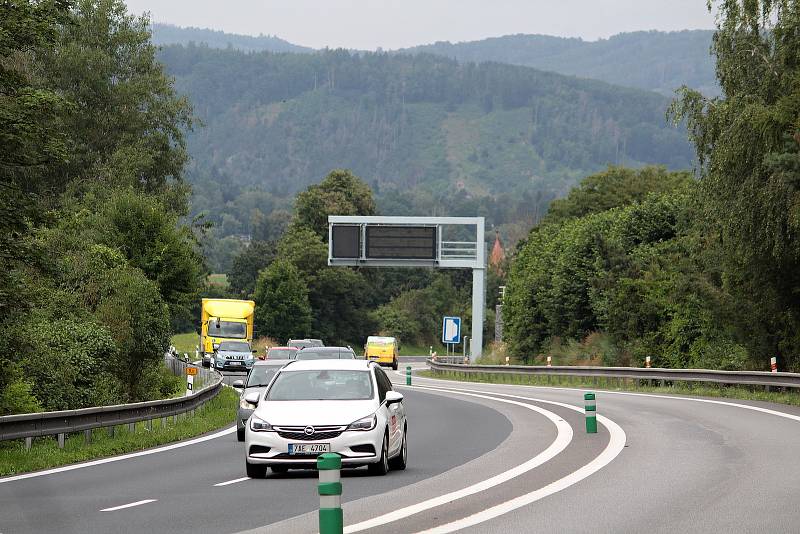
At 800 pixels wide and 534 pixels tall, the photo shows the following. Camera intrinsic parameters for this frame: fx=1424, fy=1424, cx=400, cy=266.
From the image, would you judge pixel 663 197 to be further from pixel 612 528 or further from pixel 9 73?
pixel 612 528

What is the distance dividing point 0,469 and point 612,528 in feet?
32.1

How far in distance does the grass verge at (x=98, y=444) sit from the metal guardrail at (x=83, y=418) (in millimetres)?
283

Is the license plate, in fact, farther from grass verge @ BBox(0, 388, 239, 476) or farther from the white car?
grass verge @ BBox(0, 388, 239, 476)

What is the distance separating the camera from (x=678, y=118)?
135ft

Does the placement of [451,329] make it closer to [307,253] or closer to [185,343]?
[185,343]

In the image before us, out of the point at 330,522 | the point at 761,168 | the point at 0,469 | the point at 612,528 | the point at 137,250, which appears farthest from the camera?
the point at 137,250

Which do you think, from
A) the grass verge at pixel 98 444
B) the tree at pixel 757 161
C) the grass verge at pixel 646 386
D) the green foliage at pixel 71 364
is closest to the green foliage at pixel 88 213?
the green foliage at pixel 71 364

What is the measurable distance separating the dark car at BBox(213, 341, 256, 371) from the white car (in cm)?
4769

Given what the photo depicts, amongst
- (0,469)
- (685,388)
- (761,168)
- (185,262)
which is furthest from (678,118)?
(0,469)

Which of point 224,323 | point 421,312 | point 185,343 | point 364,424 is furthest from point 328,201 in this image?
point 364,424

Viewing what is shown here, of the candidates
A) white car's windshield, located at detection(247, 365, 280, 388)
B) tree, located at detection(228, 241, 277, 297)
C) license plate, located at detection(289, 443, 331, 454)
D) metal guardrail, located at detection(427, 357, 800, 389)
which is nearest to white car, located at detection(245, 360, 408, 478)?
license plate, located at detection(289, 443, 331, 454)

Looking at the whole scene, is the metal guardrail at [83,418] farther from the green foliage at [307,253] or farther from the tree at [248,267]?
the tree at [248,267]

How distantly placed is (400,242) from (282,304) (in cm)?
3952

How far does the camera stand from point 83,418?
2156 centimetres
